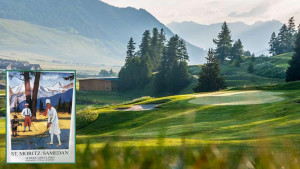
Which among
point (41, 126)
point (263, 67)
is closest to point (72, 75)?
point (41, 126)

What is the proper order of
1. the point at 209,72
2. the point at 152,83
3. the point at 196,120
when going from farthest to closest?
the point at 152,83
the point at 209,72
the point at 196,120

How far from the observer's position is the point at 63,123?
386 centimetres

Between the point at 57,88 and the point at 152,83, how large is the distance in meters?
94.3

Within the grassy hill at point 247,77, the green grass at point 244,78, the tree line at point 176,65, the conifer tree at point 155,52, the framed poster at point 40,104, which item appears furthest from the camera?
the conifer tree at point 155,52

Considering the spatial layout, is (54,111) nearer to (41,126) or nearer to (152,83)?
(41,126)

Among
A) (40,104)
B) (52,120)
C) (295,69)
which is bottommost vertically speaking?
(52,120)

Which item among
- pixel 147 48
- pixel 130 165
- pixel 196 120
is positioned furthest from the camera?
pixel 147 48

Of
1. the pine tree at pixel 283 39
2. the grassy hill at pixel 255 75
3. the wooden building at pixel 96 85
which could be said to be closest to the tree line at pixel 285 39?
the pine tree at pixel 283 39

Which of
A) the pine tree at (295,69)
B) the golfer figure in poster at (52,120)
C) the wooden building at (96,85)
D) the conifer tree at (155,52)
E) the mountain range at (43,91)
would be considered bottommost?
the wooden building at (96,85)

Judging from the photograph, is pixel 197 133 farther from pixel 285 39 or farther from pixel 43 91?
pixel 285 39

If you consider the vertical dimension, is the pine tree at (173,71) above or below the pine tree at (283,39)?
below

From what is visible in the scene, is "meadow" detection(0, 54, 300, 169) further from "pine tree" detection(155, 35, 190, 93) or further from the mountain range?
"pine tree" detection(155, 35, 190, 93)

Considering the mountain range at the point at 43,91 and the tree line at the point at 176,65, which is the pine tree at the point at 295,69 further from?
the mountain range at the point at 43,91

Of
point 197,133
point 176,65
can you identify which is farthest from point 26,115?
point 176,65
